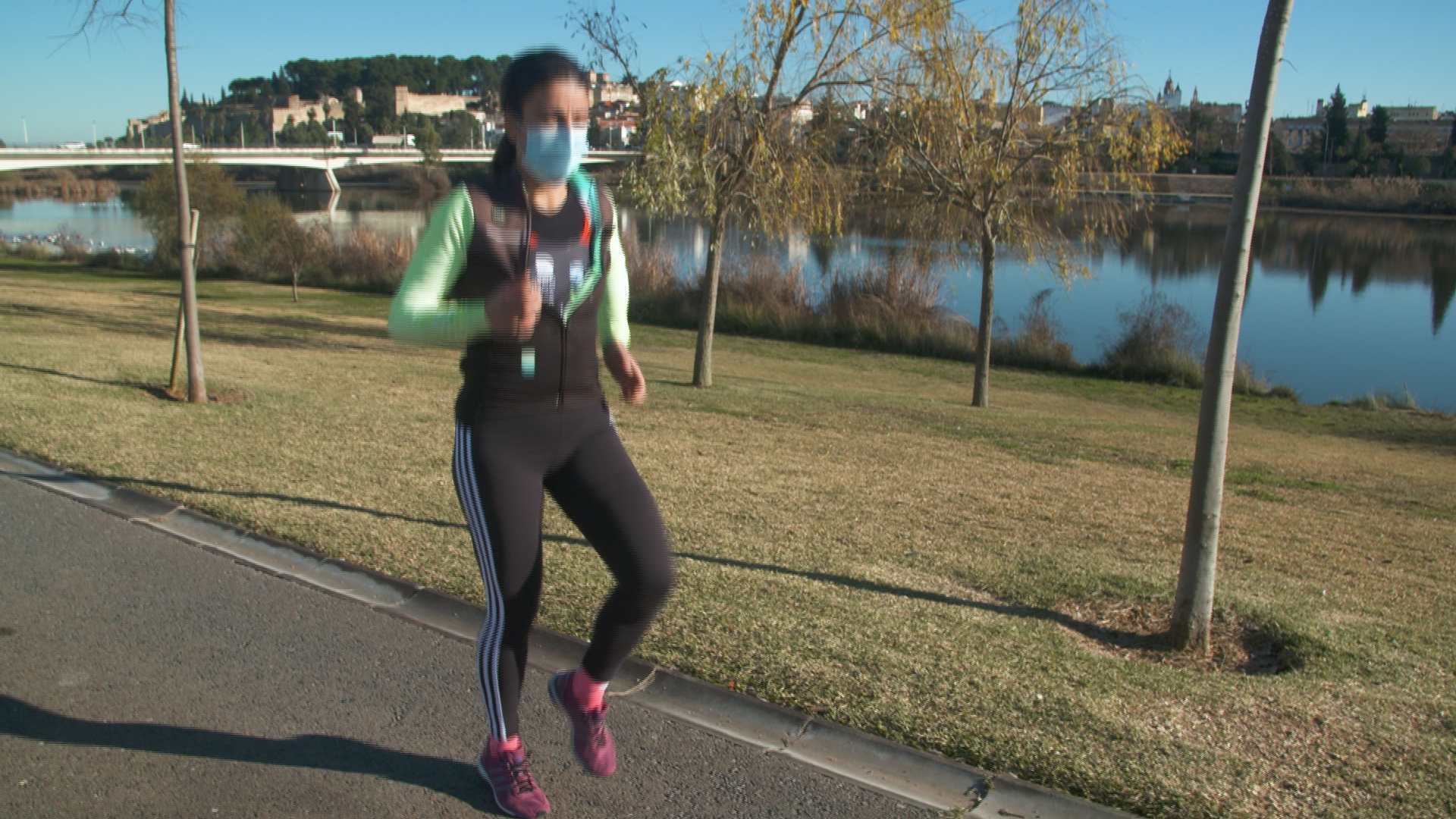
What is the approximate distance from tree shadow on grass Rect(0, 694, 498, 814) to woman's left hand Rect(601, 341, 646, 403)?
3.74 ft

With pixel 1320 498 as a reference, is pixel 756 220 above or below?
above

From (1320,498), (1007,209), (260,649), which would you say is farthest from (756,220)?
(260,649)

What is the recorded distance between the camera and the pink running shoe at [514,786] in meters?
A: 2.47

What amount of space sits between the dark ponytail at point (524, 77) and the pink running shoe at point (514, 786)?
1481 mm

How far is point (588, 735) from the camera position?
2.63 metres

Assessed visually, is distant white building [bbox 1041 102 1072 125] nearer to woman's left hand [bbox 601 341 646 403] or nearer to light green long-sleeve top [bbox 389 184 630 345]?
woman's left hand [bbox 601 341 646 403]

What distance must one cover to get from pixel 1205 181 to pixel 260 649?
56.3m

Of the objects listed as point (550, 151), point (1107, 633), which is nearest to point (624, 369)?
point (550, 151)

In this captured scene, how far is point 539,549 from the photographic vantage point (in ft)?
7.99

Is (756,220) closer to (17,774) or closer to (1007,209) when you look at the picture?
(1007,209)

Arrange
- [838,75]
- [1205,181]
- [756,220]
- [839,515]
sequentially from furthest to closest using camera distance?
[1205,181]
[756,220]
[838,75]
[839,515]

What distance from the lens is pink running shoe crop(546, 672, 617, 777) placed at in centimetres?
263

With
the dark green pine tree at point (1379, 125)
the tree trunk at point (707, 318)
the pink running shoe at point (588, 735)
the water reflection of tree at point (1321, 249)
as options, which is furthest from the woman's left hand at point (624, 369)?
the dark green pine tree at point (1379, 125)

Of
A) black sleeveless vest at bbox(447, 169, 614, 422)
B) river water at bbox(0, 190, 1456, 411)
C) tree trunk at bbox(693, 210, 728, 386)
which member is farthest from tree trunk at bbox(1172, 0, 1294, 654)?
river water at bbox(0, 190, 1456, 411)
